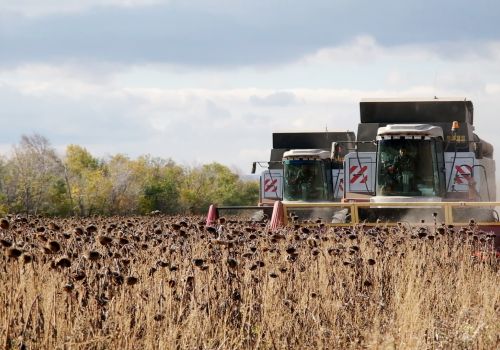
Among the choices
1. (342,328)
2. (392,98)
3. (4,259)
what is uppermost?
(392,98)

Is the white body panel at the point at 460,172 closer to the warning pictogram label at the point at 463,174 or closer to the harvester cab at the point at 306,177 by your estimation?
the warning pictogram label at the point at 463,174

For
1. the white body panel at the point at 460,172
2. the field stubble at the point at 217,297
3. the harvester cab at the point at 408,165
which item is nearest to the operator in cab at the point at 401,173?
the harvester cab at the point at 408,165

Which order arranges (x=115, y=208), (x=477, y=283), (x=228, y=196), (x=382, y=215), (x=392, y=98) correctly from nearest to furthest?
1. (x=477, y=283)
2. (x=382, y=215)
3. (x=392, y=98)
4. (x=115, y=208)
5. (x=228, y=196)

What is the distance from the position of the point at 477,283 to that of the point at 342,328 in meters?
3.22

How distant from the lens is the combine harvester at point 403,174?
1479 centimetres

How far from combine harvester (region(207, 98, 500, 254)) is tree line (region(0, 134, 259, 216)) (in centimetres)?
1054

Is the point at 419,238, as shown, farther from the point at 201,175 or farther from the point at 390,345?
the point at 201,175

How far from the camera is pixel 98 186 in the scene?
54.1 m

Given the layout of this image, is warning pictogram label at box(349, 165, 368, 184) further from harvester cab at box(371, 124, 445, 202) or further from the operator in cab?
the operator in cab

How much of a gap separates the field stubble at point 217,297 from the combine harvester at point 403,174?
3.97m

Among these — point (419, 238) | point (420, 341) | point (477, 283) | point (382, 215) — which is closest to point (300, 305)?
point (420, 341)

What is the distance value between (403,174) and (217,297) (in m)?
9.82

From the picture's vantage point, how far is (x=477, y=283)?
965 cm

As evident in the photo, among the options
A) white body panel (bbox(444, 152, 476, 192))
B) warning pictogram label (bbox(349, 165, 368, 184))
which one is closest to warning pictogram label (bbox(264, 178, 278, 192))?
warning pictogram label (bbox(349, 165, 368, 184))
